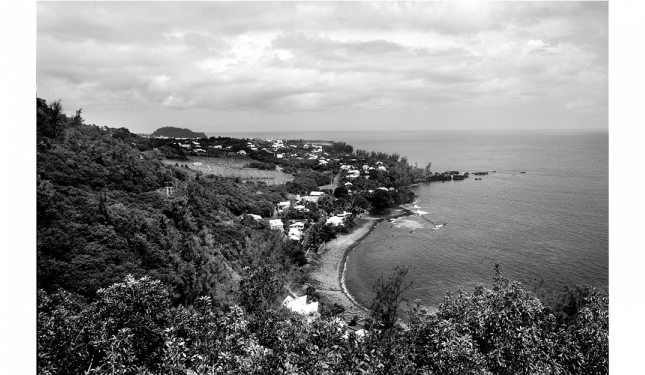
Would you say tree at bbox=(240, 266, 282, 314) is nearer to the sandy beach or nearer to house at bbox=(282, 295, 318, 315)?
house at bbox=(282, 295, 318, 315)

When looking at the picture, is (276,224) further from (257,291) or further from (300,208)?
(257,291)

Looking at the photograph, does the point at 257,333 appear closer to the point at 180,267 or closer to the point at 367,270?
the point at 180,267

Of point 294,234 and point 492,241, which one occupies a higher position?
point 294,234

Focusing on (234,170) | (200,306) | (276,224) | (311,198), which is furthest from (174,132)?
(200,306)

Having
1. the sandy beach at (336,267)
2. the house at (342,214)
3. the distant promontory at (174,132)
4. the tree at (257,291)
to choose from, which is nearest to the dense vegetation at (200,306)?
the tree at (257,291)

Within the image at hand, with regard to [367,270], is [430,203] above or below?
above

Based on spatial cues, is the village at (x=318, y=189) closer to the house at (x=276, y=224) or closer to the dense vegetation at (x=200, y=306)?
the house at (x=276, y=224)
